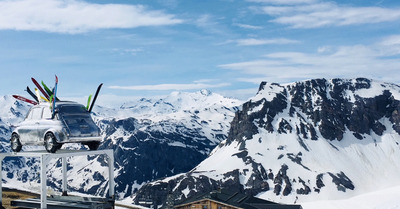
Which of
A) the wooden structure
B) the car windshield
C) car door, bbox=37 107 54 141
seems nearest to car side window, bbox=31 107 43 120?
car door, bbox=37 107 54 141

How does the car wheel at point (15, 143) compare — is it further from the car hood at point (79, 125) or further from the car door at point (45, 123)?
the car hood at point (79, 125)

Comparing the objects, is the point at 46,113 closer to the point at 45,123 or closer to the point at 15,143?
the point at 45,123

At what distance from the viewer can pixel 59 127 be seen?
21.8 meters

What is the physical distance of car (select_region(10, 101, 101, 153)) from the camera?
21.7m

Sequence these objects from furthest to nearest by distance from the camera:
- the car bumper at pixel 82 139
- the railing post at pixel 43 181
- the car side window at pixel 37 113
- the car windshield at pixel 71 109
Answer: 1. the car side window at pixel 37 113
2. the car windshield at pixel 71 109
3. the car bumper at pixel 82 139
4. the railing post at pixel 43 181

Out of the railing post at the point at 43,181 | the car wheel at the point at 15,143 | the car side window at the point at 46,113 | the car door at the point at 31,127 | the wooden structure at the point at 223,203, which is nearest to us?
the railing post at the point at 43,181

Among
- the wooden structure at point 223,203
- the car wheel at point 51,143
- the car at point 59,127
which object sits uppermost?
the car at point 59,127

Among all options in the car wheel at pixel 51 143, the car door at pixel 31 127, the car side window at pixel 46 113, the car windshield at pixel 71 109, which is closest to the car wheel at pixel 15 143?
the car door at pixel 31 127

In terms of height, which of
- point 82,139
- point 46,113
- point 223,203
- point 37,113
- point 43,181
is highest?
point 37,113

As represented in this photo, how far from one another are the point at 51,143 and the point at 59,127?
0.85 metres

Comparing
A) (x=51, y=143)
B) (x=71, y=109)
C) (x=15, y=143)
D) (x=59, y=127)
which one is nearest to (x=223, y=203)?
(x=15, y=143)

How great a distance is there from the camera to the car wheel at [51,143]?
21.7 metres

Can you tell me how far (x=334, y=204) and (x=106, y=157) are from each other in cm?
14433

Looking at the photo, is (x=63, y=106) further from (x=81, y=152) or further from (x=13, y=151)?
(x=13, y=151)
